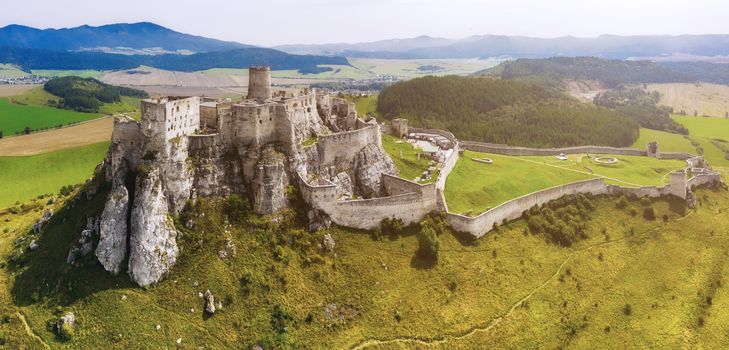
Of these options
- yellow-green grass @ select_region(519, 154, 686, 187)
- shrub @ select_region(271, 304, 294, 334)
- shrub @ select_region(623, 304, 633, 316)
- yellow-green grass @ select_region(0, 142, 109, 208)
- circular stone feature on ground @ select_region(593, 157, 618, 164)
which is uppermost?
circular stone feature on ground @ select_region(593, 157, 618, 164)

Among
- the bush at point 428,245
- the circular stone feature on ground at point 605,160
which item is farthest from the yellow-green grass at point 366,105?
the bush at point 428,245

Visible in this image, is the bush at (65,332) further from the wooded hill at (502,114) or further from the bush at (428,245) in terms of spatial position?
the wooded hill at (502,114)

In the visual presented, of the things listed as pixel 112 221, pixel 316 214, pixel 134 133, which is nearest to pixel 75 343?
pixel 112 221

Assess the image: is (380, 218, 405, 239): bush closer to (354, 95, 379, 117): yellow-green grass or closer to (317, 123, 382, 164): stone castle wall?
(317, 123, 382, 164): stone castle wall

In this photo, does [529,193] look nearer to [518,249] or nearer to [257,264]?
[518,249]

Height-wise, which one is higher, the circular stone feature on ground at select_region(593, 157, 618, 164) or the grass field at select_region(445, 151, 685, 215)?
the circular stone feature on ground at select_region(593, 157, 618, 164)

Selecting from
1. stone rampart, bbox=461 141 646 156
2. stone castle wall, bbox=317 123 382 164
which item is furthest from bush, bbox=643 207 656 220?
stone castle wall, bbox=317 123 382 164

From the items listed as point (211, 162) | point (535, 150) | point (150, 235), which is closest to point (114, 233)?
point (150, 235)

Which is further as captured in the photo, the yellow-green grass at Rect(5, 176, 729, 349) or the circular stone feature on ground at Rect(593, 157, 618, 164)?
the circular stone feature on ground at Rect(593, 157, 618, 164)
